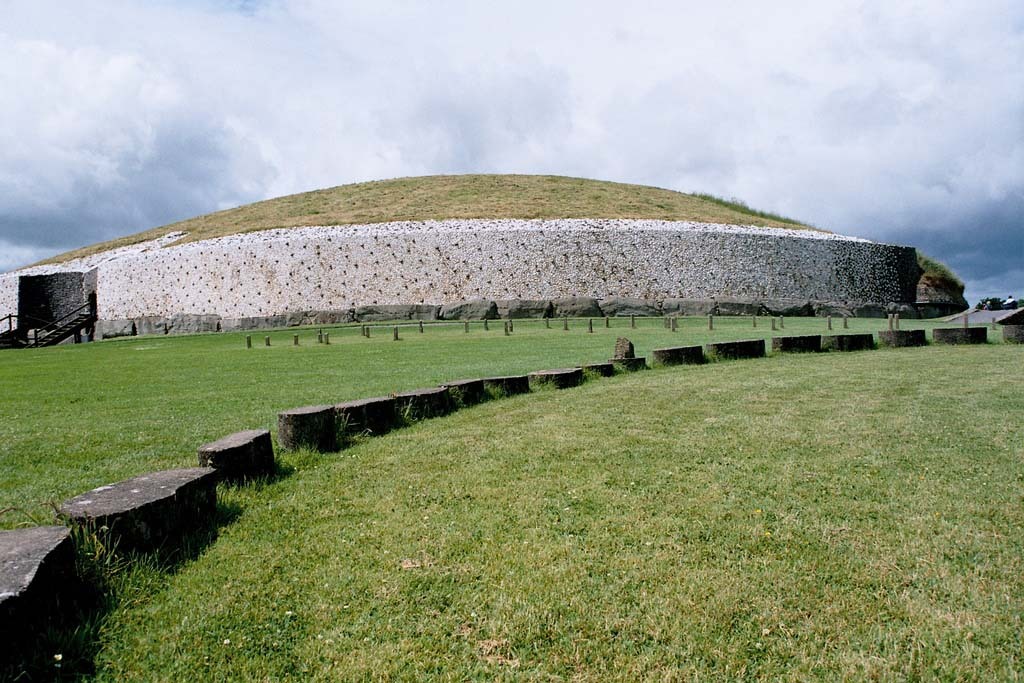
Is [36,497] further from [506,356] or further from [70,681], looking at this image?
[506,356]

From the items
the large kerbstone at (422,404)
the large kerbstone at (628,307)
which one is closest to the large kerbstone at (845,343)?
the large kerbstone at (422,404)

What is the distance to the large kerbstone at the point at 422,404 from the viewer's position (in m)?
7.75

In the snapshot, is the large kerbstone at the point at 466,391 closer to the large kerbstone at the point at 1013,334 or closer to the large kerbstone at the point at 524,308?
the large kerbstone at the point at 1013,334

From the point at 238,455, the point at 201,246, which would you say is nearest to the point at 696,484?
the point at 238,455

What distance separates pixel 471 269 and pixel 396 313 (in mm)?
5619

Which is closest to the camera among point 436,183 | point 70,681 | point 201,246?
point 70,681

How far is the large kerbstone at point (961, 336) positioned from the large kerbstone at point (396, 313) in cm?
2556

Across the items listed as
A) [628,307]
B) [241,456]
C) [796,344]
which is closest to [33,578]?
[241,456]

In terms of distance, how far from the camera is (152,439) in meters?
6.86

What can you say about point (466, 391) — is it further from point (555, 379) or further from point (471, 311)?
point (471, 311)

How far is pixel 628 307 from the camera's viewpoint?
3822 cm

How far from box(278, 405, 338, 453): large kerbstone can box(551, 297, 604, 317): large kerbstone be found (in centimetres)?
3161

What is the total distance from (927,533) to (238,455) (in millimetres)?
4535

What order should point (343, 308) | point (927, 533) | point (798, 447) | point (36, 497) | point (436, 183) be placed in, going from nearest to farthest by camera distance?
point (927, 533), point (36, 497), point (798, 447), point (343, 308), point (436, 183)
